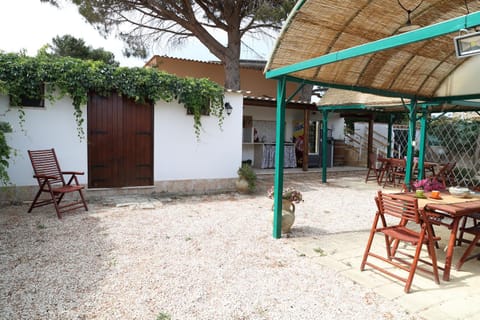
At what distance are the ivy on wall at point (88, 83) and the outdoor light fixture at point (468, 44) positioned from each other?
15.9 feet

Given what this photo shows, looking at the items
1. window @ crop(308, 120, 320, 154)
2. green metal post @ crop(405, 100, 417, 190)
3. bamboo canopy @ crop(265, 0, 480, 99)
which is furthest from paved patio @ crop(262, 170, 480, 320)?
window @ crop(308, 120, 320, 154)

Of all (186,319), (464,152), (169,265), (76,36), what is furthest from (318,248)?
(76,36)

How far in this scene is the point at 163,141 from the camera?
21.6 ft

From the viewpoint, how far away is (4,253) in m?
3.27

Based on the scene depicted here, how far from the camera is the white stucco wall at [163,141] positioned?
5.37 metres

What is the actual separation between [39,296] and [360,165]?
40.8 ft

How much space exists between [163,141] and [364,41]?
429 centimetres

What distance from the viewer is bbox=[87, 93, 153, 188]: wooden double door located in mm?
5938

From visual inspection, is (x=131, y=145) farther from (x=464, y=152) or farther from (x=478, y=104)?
(x=464, y=152)

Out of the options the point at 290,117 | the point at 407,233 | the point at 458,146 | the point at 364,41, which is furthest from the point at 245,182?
the point at 458,146

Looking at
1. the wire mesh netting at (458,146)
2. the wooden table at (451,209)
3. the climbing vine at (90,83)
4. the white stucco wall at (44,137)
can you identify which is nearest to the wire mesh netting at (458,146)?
the wire mesh netting at (458,146)

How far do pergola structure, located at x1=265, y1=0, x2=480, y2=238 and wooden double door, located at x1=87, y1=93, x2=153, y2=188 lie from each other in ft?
11.1

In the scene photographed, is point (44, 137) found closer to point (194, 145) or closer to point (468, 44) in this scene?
point (194, 145)

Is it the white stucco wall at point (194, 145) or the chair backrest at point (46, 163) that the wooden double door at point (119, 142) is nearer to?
the white stucco wall at point (194, 145)
